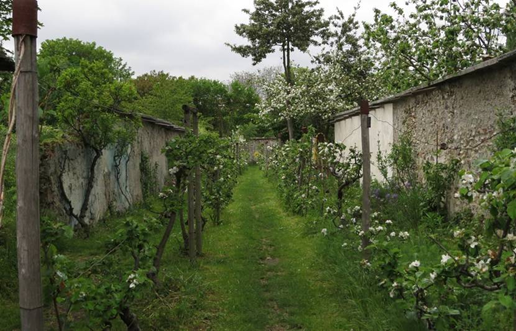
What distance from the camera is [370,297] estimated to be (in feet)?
16.0

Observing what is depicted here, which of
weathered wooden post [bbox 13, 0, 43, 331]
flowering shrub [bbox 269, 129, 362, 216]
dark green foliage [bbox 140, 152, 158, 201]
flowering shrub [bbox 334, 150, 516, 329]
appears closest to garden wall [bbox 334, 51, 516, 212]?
flowering shrub [bbox 269, 129, 362, 216]

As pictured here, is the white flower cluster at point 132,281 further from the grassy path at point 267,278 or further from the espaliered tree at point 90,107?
the espaliered tree at point 90,107

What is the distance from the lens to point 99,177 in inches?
392

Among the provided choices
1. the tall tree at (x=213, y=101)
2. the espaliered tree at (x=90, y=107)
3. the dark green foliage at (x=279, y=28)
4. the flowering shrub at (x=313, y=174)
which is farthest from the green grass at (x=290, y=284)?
the tall tree at (x=213, y=101)

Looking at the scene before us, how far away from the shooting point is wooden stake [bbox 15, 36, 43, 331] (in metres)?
2.21

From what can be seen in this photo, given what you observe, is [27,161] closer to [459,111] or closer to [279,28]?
[459,111]

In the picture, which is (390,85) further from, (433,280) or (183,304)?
(433,280)

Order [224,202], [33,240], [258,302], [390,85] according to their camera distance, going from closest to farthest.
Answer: [33,240] < [258,302] < [224,202] < [390,85]

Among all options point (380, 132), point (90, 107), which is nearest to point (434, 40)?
point (380, 132)

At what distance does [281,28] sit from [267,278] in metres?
22.9

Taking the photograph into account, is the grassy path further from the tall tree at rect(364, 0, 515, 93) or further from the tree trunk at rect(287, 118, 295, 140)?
the tree trunk at rect(287, 118, 295, 140)

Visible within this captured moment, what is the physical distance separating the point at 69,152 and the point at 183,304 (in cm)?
481

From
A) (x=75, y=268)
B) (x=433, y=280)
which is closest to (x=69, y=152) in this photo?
Result: (x=75, y=268)

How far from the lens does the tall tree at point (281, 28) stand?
2697cm
